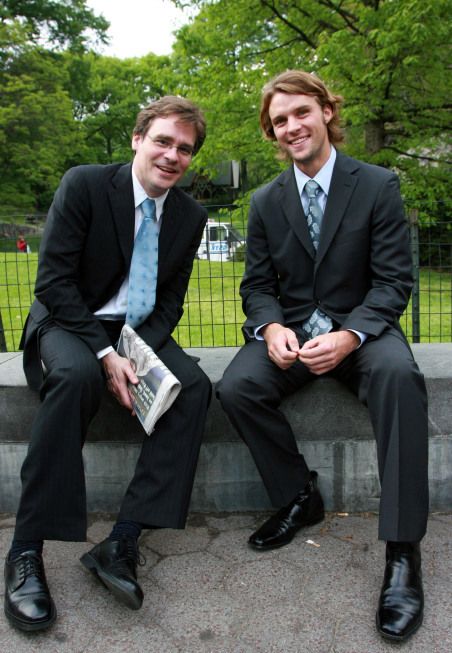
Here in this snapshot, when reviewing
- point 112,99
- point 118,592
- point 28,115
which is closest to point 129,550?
point 118,592

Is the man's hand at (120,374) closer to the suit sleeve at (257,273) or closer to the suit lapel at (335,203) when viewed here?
the suit sleeve at (257,273)

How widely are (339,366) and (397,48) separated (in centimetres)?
628

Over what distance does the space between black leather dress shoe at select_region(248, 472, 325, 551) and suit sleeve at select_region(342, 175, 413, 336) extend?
2.69 ft

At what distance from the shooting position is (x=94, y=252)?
2729 mm

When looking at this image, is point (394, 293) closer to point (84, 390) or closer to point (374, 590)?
point (374, 590)

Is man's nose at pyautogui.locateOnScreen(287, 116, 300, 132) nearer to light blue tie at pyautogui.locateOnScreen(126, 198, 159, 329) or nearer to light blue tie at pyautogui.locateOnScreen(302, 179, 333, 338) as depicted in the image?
light blue tie at pyautogui.locateOnScreen(302, 179, 333, 338)

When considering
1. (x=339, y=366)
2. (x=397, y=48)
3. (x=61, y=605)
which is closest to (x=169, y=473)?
(x=61, y=605)

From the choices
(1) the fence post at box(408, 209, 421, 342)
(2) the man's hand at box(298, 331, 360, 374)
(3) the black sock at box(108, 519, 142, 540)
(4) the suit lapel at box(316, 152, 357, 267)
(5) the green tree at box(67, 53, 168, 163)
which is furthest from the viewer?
(5) the green tree at box(67, 53, 168, 163)

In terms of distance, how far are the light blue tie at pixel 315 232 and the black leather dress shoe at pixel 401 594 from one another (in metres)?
1.01

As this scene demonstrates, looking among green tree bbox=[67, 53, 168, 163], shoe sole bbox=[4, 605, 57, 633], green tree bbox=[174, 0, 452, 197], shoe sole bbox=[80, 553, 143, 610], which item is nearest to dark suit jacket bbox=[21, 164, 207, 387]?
shoe sole bbox=[80, 553, 143, 610]

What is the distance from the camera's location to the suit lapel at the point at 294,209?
9.32 ft

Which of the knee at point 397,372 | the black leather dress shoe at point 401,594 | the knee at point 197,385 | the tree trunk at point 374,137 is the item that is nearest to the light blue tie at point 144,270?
the knee at point 197,385

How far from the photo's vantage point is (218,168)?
10.9 m

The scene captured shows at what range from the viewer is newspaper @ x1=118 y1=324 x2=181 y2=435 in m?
2.26
